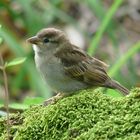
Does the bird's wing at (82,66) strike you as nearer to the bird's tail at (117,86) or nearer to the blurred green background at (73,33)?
the bird's tail at (117,86)

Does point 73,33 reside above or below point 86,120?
above

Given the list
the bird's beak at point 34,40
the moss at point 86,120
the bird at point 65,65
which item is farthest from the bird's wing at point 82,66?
the moss at point 86,120

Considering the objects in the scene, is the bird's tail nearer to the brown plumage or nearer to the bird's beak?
the brown plumage

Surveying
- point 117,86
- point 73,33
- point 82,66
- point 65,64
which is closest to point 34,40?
point 65,64

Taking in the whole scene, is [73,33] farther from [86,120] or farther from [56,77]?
[86,120]

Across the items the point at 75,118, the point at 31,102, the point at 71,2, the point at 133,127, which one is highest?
the point at 71,2

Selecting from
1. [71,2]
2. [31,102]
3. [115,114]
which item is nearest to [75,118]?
[115,114]

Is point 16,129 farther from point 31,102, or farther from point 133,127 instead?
point 133,127

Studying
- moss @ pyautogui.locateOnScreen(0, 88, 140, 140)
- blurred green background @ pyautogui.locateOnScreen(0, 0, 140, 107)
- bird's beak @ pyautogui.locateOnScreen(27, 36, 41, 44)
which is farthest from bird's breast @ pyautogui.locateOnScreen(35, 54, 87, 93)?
moss @ pyautogui.locateOnScreen(0, 88, 140, 140)
